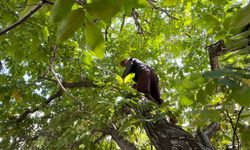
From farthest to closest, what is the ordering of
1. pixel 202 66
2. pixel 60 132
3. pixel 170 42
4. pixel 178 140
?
pixel 170 42
pixel 202 66
pixel 60 132
pixel 178 140

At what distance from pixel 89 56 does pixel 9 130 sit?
340 cm

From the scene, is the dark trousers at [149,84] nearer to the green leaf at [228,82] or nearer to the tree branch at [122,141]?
the tree branch at [122,141]

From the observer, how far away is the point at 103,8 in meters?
0.70

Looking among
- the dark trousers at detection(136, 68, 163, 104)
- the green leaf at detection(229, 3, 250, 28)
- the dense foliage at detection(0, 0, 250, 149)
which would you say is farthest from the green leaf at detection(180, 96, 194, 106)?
the dark trousers at detection(136, 68, 163, 104)

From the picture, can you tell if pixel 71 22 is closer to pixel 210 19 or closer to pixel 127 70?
pixel 210 19

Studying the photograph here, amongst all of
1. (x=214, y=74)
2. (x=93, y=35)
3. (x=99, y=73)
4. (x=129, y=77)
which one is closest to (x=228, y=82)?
(x=214, y=74)

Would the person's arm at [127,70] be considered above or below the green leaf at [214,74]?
above

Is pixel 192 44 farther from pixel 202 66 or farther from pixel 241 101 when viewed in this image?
pixel 241 101

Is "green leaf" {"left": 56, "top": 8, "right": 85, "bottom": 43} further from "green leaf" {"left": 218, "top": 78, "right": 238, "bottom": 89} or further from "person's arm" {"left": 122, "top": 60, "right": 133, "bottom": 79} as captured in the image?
"person's arm" {"left": 122, "top": 60, "right": 133, "bottom": 79}

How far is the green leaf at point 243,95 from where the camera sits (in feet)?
3.11

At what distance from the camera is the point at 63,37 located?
2.57ft

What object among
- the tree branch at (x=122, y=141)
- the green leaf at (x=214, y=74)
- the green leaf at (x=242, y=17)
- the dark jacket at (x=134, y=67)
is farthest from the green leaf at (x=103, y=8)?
the dark jacket at (x=134, y=67)

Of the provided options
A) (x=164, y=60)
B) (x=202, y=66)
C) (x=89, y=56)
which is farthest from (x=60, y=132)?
(x=164, y=60)

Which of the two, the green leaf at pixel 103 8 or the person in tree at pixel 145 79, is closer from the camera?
the green leaf at pixel 103 8
